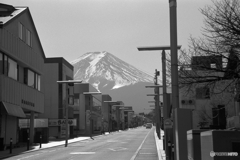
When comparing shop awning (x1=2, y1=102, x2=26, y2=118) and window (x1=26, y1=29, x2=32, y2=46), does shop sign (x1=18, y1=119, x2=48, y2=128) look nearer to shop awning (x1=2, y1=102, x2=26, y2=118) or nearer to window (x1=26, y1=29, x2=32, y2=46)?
shop awning (x1=2, y1=102, x2=26, y2=118)

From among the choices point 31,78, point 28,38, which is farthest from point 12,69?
point 31,78

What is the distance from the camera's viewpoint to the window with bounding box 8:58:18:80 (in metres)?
37.7

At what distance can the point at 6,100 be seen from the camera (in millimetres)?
35812

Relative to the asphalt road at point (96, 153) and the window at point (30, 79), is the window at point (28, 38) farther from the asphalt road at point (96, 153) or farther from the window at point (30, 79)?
the asphalt road at point (96, 153)

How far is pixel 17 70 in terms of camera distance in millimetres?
40750

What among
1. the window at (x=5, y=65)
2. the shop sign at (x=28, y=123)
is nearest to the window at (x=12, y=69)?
the window at (x=5, y=65)

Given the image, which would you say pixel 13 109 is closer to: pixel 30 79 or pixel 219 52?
pixel 30 79

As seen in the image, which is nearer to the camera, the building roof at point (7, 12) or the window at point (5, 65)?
the window at point (5, 65)

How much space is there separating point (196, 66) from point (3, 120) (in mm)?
27962

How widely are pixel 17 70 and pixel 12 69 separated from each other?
216 centimetres

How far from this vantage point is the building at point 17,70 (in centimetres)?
3575

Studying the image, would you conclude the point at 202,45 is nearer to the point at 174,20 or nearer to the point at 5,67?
the point at 174,20

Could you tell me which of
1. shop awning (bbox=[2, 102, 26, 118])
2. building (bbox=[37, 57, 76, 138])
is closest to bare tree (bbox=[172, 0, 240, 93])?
shop awning (bbox=[2, 102, 26, 118])

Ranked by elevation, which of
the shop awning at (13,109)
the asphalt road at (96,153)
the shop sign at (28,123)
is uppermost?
the shop awning at (13,109)
